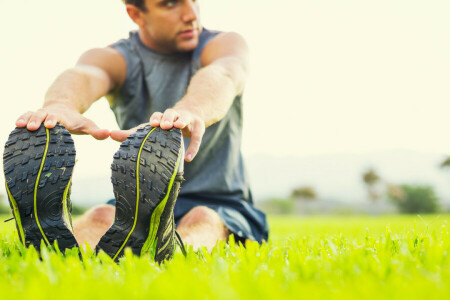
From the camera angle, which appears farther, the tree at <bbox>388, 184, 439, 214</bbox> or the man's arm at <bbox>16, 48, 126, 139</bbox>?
the tree at <bbox>388, 184, 439, 214</bbox>

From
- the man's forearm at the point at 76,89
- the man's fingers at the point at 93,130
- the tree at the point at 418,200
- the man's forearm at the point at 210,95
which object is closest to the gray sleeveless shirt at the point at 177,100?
the man's forearm at the point at 76,89

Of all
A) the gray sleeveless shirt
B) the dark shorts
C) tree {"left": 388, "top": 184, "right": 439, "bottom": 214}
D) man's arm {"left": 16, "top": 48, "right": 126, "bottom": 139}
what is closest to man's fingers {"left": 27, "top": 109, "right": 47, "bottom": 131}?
man's arm {"left": 16, "top": 48, "right": 126, "bottom": 139}

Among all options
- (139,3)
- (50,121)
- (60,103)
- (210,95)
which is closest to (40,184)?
(50,121)

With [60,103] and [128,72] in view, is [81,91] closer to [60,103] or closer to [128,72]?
[60,103]

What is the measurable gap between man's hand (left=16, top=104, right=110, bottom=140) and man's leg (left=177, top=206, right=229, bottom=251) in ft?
2.02

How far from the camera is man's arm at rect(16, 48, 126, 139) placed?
1.43 metres

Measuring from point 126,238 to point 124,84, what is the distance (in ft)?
4.91

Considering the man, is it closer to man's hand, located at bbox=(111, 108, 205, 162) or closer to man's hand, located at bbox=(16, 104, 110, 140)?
man's hand, located at bbox=(16, 104, 110, 140)

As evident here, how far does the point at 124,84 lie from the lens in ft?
8.46

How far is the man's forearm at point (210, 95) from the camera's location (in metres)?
1.61

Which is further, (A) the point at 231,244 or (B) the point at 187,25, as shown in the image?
(B) the point at 187,25

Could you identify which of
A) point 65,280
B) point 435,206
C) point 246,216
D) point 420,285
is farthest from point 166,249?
point 435,206

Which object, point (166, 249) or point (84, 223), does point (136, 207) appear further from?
point (84, 223)

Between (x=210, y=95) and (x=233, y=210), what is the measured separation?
88 cm
